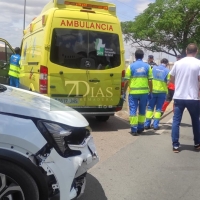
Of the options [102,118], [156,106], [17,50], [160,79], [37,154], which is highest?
[17,50]

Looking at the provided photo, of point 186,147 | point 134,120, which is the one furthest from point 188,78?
point 134,120

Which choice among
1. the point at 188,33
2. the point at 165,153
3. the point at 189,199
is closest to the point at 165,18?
the point at 188,33

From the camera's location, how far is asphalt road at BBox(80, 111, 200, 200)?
429 centimetres

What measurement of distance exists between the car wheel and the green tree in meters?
27.9

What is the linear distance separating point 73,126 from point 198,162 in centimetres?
303

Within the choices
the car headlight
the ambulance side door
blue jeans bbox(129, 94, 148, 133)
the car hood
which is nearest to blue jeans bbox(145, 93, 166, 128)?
blue jeans bbox(129, 94, 148, 133)

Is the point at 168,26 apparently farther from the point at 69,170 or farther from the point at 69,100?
the point at 69,170

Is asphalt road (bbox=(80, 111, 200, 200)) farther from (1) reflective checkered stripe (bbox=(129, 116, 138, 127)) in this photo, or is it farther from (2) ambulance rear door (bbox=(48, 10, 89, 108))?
(2) ambulance rear door (bbox=(48, 10, 89, 108))

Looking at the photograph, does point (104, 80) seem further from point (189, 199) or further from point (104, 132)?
point (189, 199)

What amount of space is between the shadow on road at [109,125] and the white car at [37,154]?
466 centimetres

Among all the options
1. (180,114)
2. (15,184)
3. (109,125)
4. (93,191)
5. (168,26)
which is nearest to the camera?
(15,184)

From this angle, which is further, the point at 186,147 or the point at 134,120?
the point at 134,120

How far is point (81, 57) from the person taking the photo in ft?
24.8

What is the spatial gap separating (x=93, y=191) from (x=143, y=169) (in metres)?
1.21
